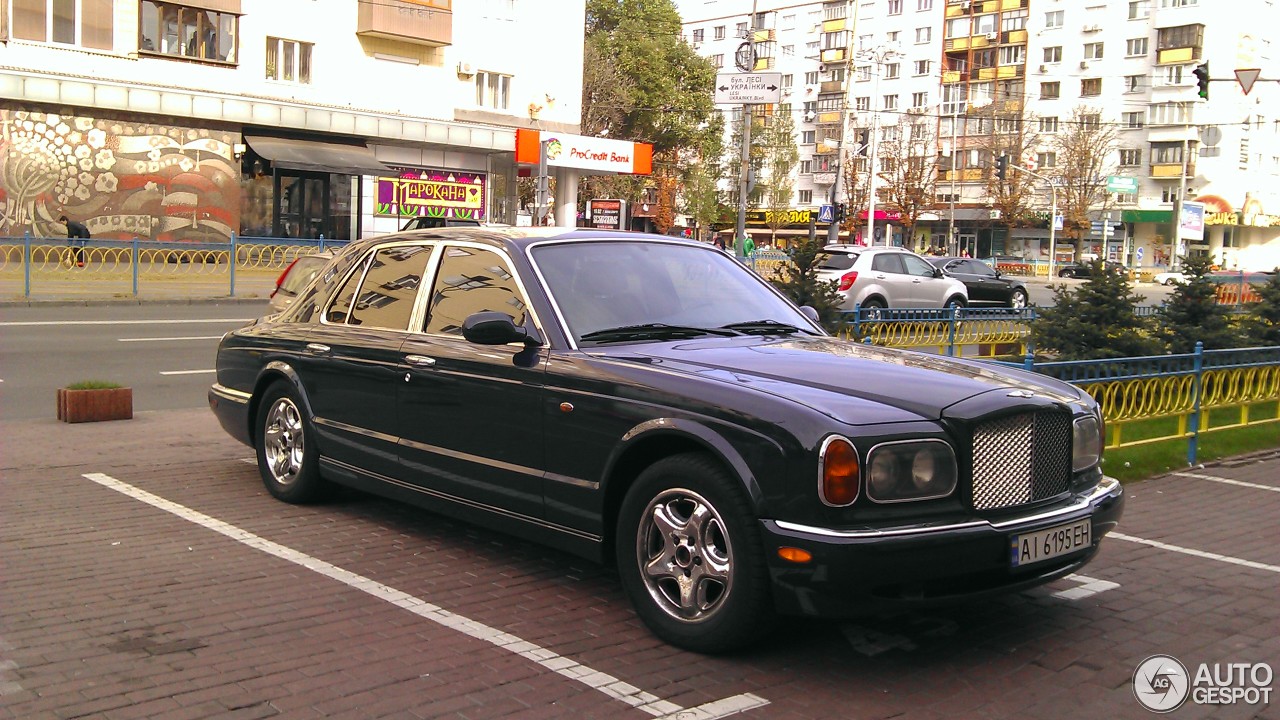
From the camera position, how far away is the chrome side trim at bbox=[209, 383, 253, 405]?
24.6 feet

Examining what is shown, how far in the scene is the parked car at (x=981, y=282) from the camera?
30.3m

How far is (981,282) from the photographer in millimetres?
30344

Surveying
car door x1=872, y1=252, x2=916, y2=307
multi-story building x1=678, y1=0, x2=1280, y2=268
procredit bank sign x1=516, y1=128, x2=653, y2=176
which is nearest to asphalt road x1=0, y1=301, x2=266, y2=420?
car door x1=872, y1=252, x2=916, y2=307

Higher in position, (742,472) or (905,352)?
(905,352)

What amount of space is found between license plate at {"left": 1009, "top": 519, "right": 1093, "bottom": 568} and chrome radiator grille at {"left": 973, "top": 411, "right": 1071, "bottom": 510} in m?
0.14

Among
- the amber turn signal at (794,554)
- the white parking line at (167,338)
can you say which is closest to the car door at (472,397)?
the amber turn signal at (794,554)

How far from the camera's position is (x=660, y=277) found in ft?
19.4

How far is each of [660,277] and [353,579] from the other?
210 centimetres

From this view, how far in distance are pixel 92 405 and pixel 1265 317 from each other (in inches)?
525

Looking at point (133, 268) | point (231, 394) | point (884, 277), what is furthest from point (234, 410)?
point (133, 268)

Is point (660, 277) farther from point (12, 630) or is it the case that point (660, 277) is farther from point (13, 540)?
point (13, 540)

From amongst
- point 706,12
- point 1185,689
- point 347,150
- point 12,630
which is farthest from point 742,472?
point 706,12

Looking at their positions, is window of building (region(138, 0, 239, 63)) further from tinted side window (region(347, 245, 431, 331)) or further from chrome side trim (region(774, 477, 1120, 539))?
chrome side trim (region(774, 477, 1120, 539))

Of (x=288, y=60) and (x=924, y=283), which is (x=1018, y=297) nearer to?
(x=924, y=283)
